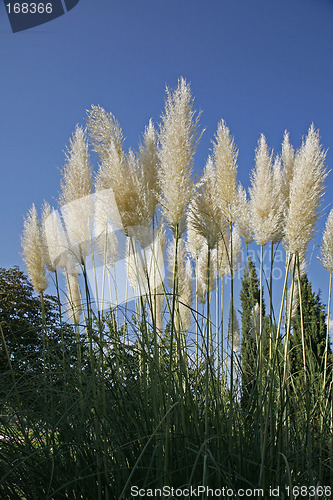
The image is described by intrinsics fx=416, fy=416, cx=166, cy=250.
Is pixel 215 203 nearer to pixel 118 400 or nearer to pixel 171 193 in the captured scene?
pixel 171 193

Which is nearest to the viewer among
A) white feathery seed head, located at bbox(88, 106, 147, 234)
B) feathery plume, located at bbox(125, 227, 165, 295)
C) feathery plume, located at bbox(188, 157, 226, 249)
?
white feathery seed head, located at bbox(88, 106, 147, 234)

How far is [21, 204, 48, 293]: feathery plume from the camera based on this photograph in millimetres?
3670

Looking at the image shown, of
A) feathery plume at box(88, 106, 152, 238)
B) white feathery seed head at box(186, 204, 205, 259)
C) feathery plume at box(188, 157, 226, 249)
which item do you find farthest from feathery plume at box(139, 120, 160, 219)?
white feathery seed head at box(186, 204, 205, 259)

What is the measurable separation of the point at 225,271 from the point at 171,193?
185cm

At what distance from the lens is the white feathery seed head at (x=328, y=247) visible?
4.04m

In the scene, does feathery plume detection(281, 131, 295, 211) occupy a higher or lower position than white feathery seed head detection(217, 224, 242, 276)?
higher

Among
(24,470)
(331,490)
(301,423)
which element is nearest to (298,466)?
(331,490)

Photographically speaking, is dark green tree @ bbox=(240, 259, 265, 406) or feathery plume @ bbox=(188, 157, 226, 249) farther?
dark green tree @ bbox=(240, 259, 265, 406)

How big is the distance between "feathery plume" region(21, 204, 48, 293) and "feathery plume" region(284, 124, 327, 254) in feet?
6.96

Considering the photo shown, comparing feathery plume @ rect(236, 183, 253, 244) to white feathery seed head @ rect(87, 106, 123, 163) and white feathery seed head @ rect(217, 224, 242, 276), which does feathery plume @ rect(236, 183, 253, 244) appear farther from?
white feathery seed head @ rect(87, 106, 123, 163)

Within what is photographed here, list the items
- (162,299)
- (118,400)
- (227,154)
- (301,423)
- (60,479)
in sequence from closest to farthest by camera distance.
Result: (60,479) < (118,400) < (301,423) < (227,154) < (162,299)

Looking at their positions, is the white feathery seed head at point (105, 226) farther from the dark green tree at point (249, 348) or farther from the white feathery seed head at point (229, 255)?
the dark green tree at point (249, 348)

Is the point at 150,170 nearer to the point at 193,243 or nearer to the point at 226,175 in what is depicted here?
the point at 226,175

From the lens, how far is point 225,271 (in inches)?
164
